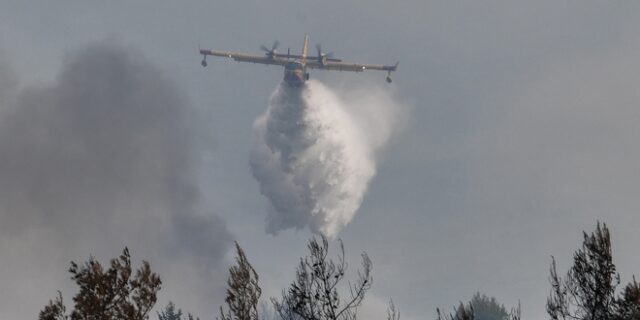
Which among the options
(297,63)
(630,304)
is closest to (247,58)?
(297,63)

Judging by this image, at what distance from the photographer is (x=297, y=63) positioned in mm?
120000

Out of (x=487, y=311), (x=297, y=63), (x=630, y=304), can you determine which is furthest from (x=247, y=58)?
(x=630, y=304)

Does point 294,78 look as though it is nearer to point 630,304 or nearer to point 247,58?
point 247,58

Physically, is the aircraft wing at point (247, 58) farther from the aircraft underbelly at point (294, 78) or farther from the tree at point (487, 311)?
the tree at point (487, 311)

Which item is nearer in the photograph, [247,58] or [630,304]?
[630,304]

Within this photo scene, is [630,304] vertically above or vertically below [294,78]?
below

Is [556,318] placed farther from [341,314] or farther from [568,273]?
[341,314]

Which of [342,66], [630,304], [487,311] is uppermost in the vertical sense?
[342,66]

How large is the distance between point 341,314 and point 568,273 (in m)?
8.23

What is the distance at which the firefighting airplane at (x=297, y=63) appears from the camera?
120312mm

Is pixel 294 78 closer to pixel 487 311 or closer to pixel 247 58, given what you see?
pixel 247 58

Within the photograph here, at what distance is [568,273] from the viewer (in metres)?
23.4

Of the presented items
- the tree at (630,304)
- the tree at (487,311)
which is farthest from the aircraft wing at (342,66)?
the tree at (630,304)

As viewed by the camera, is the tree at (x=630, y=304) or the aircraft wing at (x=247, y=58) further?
the aircraft wing at (x=247, y=58)
